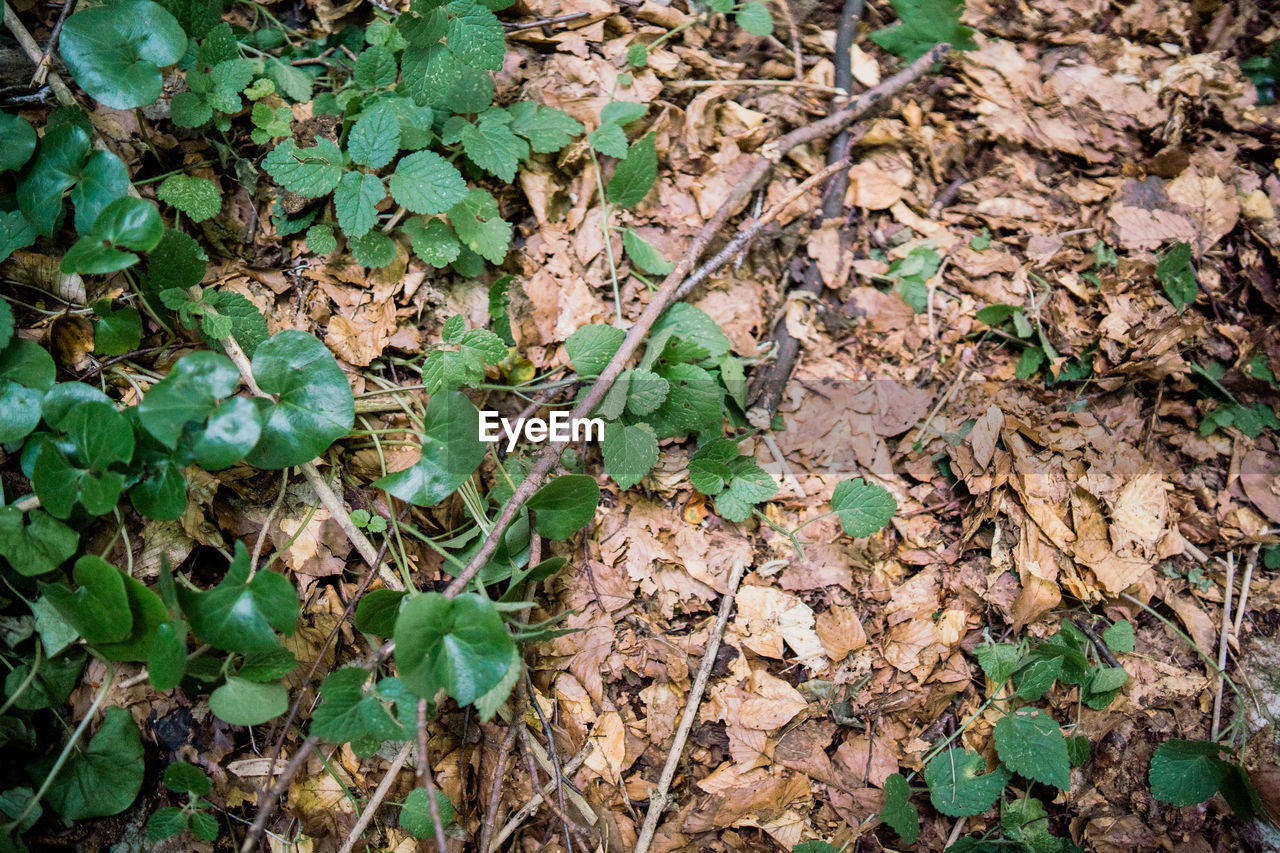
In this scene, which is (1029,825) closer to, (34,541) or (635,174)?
(635,174)

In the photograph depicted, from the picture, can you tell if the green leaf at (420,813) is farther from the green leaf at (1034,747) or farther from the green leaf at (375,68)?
the green leaf at (375,68)

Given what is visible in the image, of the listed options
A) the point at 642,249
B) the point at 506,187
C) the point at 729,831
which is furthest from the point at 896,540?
the point at 506,187

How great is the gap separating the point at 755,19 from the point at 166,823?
289cm

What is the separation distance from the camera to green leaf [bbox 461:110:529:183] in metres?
1.99

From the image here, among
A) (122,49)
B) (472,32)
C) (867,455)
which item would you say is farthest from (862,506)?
(122,49)

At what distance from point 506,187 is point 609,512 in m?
1.07

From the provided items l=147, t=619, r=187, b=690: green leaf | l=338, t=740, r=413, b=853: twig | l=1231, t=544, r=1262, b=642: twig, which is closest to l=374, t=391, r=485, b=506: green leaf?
l=147, t=619, r=187, b=690: green leaf

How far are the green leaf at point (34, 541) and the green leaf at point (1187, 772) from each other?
2801 mm

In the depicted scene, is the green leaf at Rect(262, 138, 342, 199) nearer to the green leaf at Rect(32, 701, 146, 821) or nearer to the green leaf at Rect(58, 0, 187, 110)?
the green leaf at Rect(58, 0, 187, 110)

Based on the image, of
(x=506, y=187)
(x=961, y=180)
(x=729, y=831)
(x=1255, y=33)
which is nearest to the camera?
(x=729, y=831)

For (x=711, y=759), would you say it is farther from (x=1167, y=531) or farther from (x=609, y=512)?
(x=1167, y=531)

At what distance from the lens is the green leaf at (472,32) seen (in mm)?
1866

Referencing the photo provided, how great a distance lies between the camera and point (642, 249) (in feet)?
7.13

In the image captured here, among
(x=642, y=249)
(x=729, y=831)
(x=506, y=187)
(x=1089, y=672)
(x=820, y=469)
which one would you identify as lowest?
(x=729, y=831)
